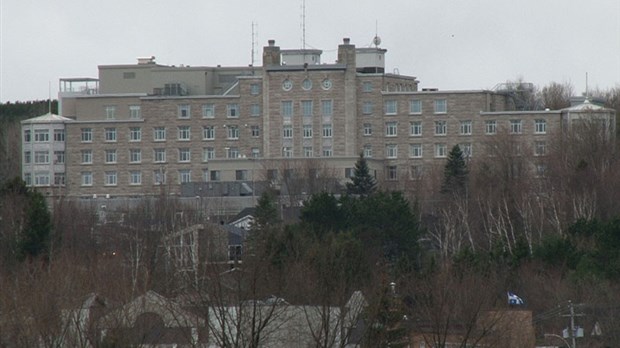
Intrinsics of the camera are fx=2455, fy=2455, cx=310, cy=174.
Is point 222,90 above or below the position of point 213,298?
above

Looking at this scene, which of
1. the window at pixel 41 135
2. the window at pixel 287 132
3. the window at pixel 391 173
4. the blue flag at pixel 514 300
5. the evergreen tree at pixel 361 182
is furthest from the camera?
the window at pixel 41 135

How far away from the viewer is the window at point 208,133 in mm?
137875

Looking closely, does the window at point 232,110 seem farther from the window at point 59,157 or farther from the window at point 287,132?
the window at point 59,157

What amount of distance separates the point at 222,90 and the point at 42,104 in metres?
28.5

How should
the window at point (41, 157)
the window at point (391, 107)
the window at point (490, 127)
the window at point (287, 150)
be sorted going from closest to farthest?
the window at point (490, 127) → the window at point (391, 107) → the window at point (287, 150) → the window at point (41, 157)

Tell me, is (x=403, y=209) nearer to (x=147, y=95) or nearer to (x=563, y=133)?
(x=563, y=133)

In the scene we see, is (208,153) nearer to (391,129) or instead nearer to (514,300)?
(391,129)

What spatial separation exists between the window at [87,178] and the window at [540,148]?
82.6 ft

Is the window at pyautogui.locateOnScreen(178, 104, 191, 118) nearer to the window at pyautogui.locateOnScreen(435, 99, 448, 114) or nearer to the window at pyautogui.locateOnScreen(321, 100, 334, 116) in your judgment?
the window at pyautogui.locateOnScreen(321, 100, 334, 116)

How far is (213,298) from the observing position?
6369cm

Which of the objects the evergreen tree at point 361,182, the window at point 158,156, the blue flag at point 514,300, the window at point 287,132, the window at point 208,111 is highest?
the window at point 208,111

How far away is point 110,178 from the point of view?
138 m

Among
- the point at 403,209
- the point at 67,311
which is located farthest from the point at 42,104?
the point at 67,311

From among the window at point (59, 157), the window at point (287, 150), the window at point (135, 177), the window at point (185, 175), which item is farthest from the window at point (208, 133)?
the window at point (59, 157)
